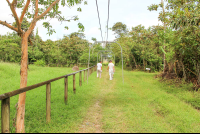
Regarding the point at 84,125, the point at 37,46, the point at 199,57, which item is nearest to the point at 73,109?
the point at 84,125

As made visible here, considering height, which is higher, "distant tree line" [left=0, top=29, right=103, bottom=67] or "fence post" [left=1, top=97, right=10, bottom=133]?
"distant tree line" [left=0, top=29, right=103, bottom=67]

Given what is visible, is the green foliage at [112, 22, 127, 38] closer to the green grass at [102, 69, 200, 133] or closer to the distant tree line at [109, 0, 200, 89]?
the distant tree line at [109, 0, 200, 89]

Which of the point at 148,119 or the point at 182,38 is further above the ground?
the point at 182,38

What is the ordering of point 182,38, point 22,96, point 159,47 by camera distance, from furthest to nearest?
1. point 159,47
2. point 182,38
3. point 22,96

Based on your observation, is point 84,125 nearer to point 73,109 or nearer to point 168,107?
point 73,109

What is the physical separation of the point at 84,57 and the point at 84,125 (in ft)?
76.1

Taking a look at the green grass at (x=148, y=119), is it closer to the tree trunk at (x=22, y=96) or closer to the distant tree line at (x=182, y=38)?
the tree trunk at (x=22, y=96)

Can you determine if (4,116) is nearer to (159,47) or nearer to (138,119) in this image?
(138,119)

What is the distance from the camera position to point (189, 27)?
21.7 ft

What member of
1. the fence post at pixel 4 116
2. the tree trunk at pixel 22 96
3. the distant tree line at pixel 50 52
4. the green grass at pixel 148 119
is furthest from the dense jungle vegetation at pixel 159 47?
the green grass at pixel 148 119

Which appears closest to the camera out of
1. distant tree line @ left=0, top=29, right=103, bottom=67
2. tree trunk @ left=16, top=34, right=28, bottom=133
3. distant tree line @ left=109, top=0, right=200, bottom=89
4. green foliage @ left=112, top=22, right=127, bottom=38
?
tree trunk @ left=16, top=34, right=28, bottom=133

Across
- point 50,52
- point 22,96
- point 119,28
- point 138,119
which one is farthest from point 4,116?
point 119,28

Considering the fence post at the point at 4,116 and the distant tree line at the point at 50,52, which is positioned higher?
the distant tree line at the point at 50,52

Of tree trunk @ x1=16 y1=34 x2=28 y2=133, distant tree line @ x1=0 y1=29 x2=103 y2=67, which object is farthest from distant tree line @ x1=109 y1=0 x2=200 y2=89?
distant tree line @ x1=0 y1=29 x2=103 y2=67
